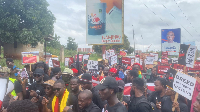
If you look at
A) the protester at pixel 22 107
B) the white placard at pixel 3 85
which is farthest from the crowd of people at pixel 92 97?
the protester at pixel 22 107

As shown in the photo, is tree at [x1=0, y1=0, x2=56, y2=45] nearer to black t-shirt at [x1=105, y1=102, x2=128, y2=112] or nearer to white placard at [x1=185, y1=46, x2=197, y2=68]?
white placard at [x1=185, y1=46, x2=197, y2=68]

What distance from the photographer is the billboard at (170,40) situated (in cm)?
1717

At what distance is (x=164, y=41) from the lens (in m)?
17.9

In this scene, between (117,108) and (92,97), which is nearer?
(117,108)

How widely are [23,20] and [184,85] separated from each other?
2146 cm

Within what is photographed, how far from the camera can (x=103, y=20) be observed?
23375mm

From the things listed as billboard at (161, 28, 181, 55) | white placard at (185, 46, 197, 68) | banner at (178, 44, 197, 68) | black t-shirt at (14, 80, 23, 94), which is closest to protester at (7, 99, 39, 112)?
black t-shirt at (14, 80, 23, 94)

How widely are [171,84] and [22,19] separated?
21.1 m

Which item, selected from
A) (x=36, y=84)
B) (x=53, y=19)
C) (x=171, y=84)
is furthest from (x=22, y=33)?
(x=171, y=84)

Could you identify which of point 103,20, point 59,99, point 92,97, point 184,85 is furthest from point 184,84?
point 103,20

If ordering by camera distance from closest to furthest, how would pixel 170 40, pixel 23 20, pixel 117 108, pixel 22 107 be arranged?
pixel 22 107 < pixel 117 108 < pixel 170 40 < pixel 23 20

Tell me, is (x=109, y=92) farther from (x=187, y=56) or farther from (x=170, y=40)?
(x=170, y=40)

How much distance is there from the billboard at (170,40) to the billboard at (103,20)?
20.2 ft

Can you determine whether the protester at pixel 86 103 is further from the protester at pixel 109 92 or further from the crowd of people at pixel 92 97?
the protester at pixel 109 92
